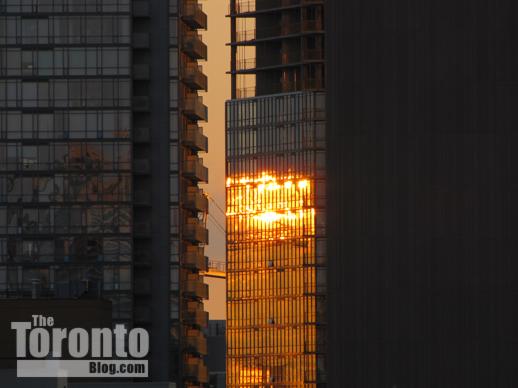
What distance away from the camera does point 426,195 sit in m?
70.1

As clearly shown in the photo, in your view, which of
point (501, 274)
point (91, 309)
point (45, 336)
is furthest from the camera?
point (91, 309)

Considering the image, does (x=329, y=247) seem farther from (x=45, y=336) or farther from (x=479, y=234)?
(x=45, y=336)

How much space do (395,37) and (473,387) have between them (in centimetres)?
1218

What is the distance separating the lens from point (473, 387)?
70438mm

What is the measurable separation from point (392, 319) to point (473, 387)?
3.58m

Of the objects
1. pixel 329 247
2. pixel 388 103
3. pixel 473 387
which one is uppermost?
pixel 388 103

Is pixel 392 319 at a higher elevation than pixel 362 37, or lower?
lower

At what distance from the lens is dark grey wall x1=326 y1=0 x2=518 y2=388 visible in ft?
227

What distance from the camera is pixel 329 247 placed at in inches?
2817

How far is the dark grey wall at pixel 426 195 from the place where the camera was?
69.2 m

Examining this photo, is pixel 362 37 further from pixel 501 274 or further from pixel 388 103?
pixel 501 274

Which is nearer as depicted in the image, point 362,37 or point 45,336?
point 362,37

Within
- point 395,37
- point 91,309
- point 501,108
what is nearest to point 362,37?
point 395,37

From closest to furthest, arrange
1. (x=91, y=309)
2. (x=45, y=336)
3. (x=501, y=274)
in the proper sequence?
(x=501, y=274) → (x=45, y=336) → (x=91, y=309)
